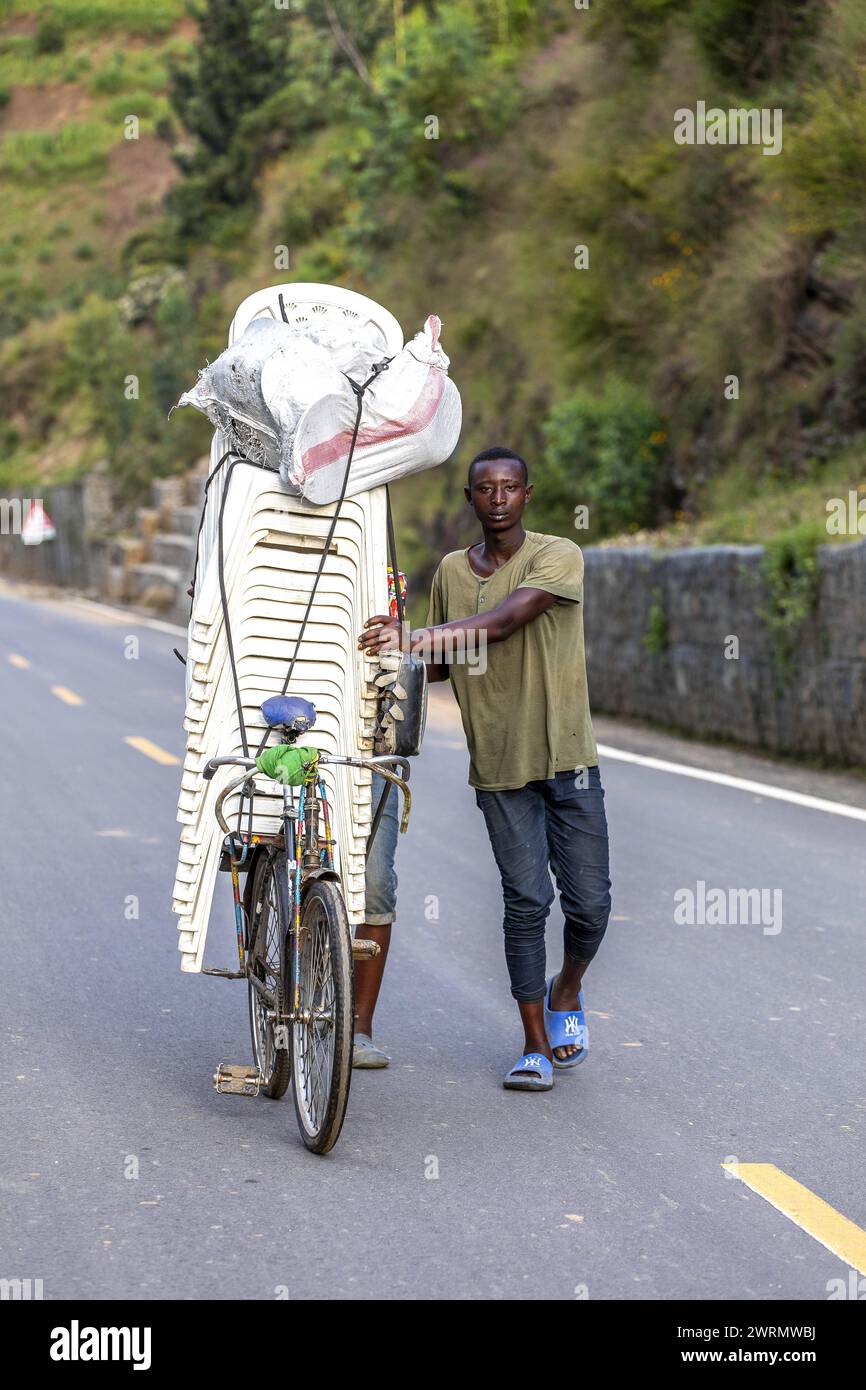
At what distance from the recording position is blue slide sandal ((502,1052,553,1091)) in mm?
6227

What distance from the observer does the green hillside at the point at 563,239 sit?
65.3 ft

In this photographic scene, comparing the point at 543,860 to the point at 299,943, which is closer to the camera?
the point at 299,943

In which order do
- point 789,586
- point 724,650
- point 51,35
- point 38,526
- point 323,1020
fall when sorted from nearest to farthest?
point 323,1020, point 789,586, point 724,650, point 38,526, point 51,35

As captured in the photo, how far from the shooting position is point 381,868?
6480mm

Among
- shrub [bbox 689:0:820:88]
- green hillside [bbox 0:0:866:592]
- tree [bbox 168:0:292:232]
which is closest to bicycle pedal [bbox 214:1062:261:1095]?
green hillside [bbox 0:0:866:592]

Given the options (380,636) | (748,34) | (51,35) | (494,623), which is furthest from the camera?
(51,35)

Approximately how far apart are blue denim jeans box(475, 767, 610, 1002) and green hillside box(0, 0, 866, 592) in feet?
27.6

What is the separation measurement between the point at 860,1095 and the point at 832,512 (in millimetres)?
9808

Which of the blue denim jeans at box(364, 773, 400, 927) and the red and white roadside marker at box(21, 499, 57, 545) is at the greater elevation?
the red and white roadside marker at box(21, 499, 57, 545)

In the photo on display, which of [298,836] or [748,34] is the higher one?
[748,34]

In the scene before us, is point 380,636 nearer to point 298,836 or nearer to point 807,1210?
point 298,836

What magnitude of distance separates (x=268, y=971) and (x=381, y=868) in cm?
62

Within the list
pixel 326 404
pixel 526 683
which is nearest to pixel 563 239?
pixel 526 683

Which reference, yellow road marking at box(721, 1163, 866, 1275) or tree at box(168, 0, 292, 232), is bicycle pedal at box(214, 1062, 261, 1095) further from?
tree at box(168, 0, 292, 232)
